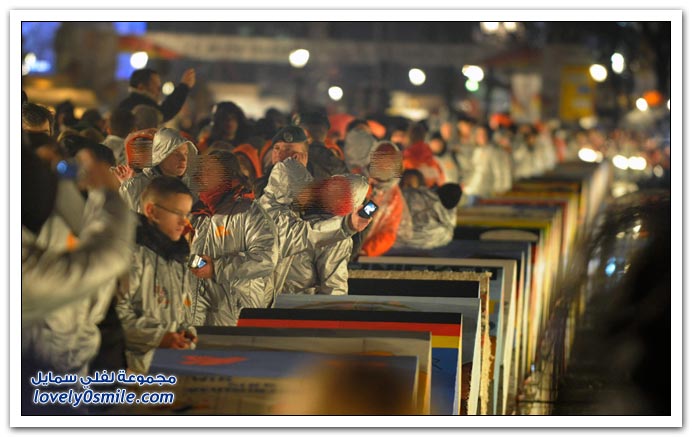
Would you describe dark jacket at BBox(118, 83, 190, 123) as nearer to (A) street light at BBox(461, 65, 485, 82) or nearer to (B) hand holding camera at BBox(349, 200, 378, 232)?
(B) hand holding camera at BBox(349, 200, 378, 232)

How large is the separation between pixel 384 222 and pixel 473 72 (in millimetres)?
1805

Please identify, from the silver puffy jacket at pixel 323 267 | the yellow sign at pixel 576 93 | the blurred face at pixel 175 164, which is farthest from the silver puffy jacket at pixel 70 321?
the yellow sign at pixel 576 93

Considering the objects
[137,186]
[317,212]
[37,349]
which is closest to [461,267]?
[317,212]

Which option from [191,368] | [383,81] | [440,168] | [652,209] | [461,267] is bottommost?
[191,368]

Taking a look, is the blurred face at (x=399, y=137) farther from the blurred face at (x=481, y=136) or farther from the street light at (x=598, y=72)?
the blurred face at (x=481, y=136)

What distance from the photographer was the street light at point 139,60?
4.03 metres

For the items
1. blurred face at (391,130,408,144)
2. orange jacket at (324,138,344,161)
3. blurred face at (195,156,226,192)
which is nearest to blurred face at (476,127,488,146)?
blurred face at (391,130,408,144)

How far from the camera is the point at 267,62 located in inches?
180

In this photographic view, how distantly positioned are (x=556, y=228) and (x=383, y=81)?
1058 mm

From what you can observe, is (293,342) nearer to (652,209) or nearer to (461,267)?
(461,267)

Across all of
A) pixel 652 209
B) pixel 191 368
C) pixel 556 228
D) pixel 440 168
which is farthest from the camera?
pixel 556 228

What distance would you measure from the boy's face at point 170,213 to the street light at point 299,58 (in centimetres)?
108

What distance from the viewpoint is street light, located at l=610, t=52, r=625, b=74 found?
218 inches

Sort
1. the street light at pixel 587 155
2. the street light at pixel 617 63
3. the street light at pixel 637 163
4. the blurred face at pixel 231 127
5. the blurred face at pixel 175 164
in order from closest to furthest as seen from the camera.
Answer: the blurred face at pixel 175 164 < the blurred face at pixel 231 127 < the street light at pixel 617 63 < the street light at pixel 637 163 < the street light at pixel 587 155
